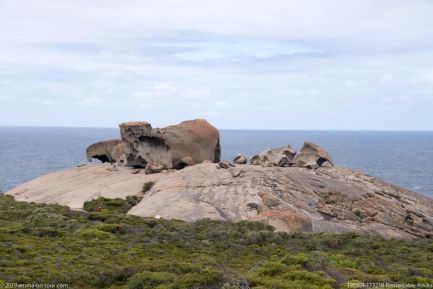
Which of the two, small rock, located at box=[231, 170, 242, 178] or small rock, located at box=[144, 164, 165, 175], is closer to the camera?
small rock, located at box=[231, 170, 242, 178]

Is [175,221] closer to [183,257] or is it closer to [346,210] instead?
[183,257]

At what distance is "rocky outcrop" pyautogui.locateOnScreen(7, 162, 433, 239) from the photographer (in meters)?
41.5

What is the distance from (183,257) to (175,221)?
1018 cm

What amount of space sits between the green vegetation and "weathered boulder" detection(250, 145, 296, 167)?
16441 millimetres

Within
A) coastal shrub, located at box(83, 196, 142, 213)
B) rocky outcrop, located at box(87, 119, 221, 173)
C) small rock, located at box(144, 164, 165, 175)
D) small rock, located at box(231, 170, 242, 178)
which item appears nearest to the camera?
coastal shrub, located at box(83, 196, 142, 213)

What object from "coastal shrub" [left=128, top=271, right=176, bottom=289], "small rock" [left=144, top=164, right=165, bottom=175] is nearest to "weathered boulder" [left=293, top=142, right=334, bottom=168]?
"small rock" [left=144, top=164, right=165, bottom=175]

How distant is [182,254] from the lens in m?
28.4

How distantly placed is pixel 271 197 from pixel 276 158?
11.9 meters

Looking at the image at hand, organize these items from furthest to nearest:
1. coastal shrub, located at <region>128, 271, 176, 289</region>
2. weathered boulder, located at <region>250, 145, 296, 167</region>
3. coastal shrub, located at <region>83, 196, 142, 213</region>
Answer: weathered boulder, located at <region>250, 145, 296, 167</region>
coastal shrub, located at <region>83, 196, 142, 213</region>
coastal shrub, located at <region>128, 271, 176, 289</region>

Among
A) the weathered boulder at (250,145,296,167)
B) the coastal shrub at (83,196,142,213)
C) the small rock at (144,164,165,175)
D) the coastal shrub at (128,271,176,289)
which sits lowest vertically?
the coastal shrub at (83,196,142,213)

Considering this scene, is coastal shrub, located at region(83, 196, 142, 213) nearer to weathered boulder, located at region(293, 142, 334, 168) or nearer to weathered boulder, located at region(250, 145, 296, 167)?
weathered boulder, located at region(250, 145, 296, 167)

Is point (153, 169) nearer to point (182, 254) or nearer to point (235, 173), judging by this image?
point (235, 173)

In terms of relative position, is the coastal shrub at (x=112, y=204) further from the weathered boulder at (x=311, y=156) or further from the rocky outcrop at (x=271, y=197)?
the weathered boulder at (x=311, y=156)

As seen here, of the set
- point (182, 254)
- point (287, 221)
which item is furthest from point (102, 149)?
point (182, 254)
